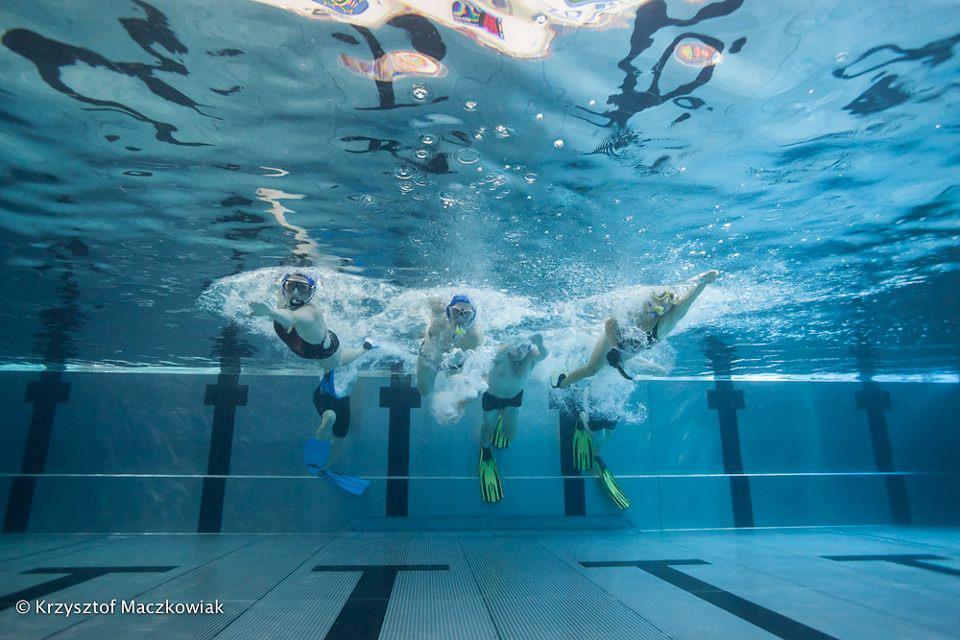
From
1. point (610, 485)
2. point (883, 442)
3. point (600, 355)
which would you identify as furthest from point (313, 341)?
point (883, 442)

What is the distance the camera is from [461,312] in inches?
337

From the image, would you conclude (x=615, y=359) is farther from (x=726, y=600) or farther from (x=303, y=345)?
(x=303, y=345)

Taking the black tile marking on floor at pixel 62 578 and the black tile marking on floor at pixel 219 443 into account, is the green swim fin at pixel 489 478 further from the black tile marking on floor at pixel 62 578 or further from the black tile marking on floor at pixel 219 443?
the black tile marking on floor at pixel 219 443

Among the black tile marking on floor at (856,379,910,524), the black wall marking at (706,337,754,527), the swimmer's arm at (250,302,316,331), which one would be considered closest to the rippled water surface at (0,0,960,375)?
the swimmer's arm at (250,302,316,331)

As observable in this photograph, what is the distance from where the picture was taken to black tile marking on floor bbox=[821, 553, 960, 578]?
7.63m

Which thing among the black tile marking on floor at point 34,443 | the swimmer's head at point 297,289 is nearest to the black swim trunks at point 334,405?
the swimmer's head at point 297,289

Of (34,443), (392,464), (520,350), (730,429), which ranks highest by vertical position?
(520,350)

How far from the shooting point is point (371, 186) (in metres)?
6.84

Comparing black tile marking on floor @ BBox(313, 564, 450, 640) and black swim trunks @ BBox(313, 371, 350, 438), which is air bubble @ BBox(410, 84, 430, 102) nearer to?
black tile marking on floor @ BBox(313, 564, 450, 640)

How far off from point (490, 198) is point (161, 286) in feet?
23.5

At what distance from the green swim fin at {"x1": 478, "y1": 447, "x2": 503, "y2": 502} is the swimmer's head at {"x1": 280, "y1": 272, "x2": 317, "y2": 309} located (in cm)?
658

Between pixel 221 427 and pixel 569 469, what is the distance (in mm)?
9646

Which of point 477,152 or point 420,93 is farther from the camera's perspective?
point 477,152

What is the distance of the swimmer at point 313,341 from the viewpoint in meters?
7.60
